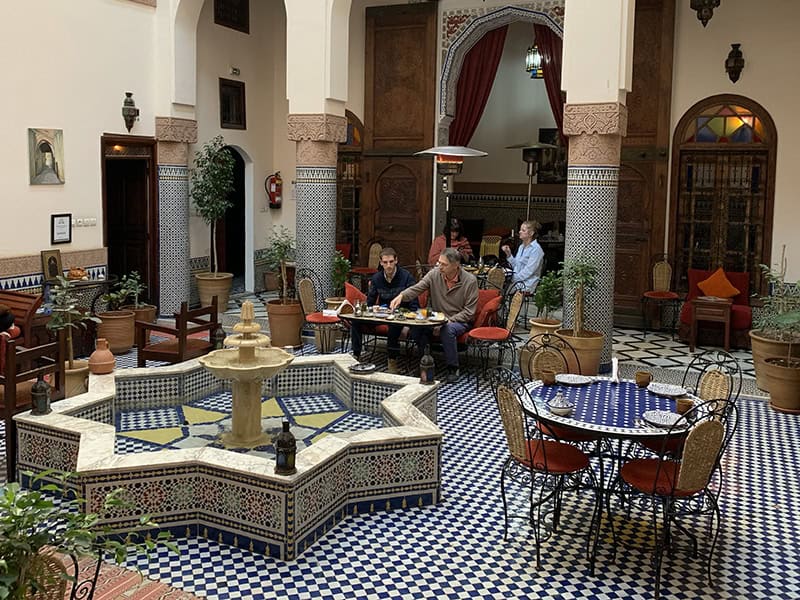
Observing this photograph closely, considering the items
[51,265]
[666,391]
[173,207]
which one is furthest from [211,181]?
[666,391]

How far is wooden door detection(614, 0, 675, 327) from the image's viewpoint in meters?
9.11

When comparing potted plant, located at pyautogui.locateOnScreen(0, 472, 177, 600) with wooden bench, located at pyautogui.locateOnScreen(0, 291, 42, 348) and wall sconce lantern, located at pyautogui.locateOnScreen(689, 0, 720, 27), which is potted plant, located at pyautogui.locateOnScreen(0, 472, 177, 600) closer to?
wooden bench, located at pyautogui.locateOnScreen(0, 291, 42, 348)

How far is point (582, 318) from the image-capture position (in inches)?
276

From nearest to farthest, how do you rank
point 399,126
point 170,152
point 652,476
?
point 652,476
point 170,152
point 399,126

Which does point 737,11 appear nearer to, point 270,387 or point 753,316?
point 753,316

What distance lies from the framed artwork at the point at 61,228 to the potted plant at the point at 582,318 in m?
4.75

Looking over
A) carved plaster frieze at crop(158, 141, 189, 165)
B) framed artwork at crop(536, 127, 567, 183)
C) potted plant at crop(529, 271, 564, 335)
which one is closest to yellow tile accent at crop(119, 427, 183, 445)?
potted plant at crop(529, 271, 564, 335)

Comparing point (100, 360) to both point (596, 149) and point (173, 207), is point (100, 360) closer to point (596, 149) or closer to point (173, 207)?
point (173, 207)

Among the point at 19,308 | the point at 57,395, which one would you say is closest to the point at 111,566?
the point at 57,395

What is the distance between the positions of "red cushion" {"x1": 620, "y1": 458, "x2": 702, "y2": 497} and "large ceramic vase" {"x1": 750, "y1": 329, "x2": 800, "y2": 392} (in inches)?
120

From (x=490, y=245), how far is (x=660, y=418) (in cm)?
850

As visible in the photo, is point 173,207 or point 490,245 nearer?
point 173,207

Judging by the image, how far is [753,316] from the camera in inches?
330

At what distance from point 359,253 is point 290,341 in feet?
10.6
